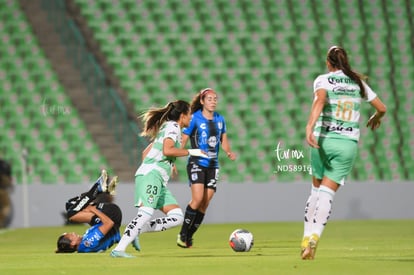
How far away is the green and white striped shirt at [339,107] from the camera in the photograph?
29.5ft

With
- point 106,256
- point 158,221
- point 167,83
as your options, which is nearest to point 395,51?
point 167,83

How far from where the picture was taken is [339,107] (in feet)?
29.6

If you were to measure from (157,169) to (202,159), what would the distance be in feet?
7.47

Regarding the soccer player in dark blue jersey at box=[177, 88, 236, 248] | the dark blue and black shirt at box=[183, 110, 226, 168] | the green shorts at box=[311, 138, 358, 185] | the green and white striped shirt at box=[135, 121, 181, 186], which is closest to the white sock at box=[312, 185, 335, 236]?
the green shorts at box=[311, 138, 358, 185]

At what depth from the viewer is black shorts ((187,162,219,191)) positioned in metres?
12.7

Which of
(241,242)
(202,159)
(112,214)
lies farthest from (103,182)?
(202,159)

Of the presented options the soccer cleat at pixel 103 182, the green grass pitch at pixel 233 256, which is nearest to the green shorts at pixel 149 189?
the green grass pitch at pixel 233 256

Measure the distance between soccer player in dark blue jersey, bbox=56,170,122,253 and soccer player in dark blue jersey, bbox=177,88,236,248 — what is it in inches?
58.8

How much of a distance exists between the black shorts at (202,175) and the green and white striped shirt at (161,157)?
77.0 inches

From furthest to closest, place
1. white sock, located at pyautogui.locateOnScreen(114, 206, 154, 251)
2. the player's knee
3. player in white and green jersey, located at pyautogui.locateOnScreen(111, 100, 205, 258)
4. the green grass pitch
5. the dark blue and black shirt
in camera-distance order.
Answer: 1. the dark blue and black shirt
2. the player's knee
3. player in white and green jersey, located at pyautogui.locateOnScreen(111, 100, 205, 258)
4. white sock, located at pyautogui.locateOnScreen(114, 206, 154, 251)
5. the green grass pitch

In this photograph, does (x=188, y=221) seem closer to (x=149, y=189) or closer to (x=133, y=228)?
(x=149, y=189)

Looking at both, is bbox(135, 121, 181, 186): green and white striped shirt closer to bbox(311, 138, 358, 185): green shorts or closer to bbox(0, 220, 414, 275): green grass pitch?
bbox(0, 220, 414, 275): green grass pitch

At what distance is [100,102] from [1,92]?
2.25 meters

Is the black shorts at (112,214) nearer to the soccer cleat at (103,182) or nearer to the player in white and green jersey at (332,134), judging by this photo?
the soccer cleat at (103,182)
